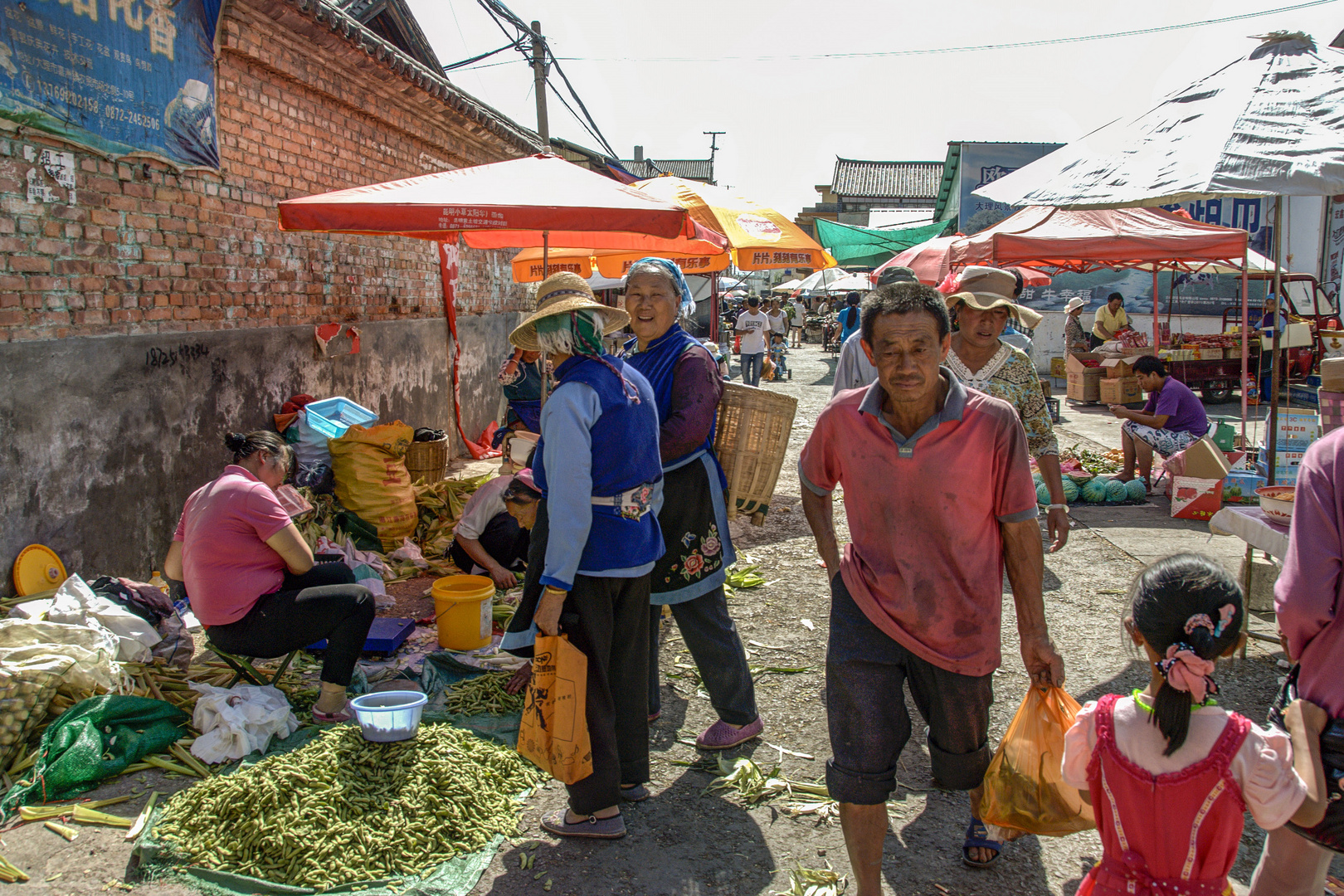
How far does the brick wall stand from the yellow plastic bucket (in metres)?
2.61

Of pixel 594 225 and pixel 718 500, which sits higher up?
pixel 594 225

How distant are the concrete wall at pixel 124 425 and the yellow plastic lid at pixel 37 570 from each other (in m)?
0.05

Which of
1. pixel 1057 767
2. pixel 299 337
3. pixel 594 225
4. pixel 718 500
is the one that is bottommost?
pixel 1057 767

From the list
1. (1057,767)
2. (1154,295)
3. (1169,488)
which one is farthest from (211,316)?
(1154,295)

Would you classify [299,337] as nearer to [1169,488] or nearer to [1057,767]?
[1057,767]

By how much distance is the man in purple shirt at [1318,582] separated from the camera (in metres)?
2.23

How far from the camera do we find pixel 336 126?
28.2 ft

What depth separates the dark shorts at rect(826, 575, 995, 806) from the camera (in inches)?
106

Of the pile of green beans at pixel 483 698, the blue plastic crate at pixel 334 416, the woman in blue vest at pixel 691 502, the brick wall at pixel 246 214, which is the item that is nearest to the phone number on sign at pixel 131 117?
the brick wall at pixel 246 214

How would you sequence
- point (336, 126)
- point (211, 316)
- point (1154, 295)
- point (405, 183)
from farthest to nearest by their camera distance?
point (1154, 295)
point (336, 126)
point (211, 316)
point (405, 183)

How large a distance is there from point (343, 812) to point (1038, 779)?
7.71 feet

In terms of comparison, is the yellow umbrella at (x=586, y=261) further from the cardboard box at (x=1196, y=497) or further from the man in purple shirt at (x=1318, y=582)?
the man in purple shirt at (x=1318, y=582)

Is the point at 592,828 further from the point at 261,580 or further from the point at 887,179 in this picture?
the point at 887,179

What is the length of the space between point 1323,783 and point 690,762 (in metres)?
2.37
